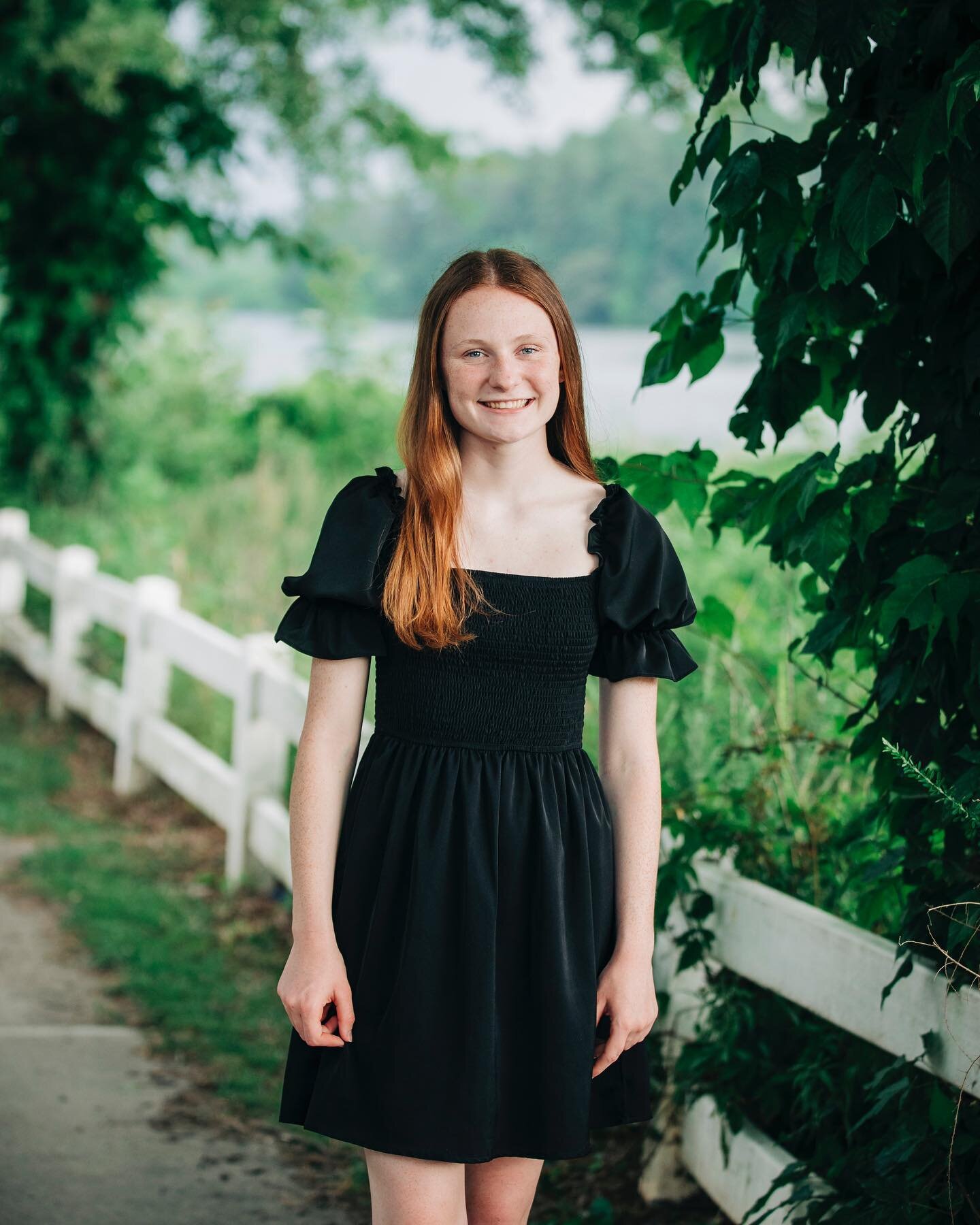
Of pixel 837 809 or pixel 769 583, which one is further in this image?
pixel 769 583

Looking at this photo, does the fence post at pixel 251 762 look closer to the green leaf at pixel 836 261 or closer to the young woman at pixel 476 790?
the young woman at pixel 476 790

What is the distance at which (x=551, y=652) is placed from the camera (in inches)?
84.8

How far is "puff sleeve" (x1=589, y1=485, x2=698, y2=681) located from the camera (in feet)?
7.10

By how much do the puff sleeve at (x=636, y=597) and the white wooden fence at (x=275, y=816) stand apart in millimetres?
764

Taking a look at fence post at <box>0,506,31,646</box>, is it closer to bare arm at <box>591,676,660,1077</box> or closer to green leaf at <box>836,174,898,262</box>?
bare arm at <box>591,676,660,1077</box>

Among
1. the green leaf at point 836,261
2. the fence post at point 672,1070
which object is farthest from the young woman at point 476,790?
the fence post at point 672,1070

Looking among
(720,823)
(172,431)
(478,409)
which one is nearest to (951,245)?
(478,409)

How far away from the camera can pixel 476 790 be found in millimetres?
2094

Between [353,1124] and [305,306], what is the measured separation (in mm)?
16667

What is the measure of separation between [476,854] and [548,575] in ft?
1.51

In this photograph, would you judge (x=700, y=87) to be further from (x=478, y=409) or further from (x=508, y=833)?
(x=508, y=833)

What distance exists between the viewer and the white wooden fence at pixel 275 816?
2.52 m

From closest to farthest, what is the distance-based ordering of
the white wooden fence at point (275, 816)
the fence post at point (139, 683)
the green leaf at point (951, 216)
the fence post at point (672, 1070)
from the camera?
the green leaf at point (951, 216)
the white wooden fence at point (275, 816)
the fence post at point (672, 1070)
the fence post at point (139, 683)

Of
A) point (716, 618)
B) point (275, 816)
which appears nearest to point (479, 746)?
point (716, 618)
